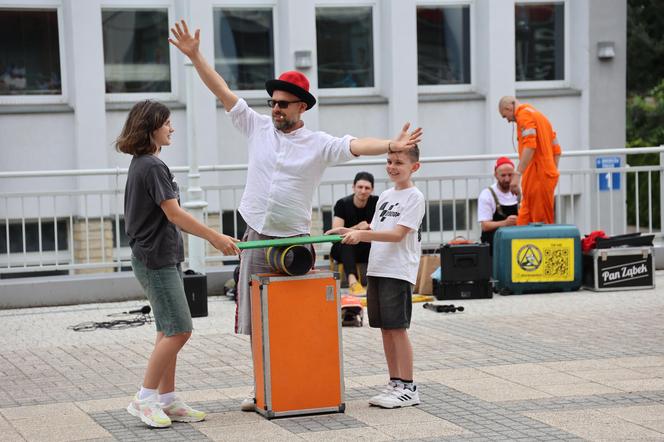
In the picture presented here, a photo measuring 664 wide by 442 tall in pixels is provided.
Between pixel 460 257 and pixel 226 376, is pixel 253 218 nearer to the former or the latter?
pixel 226 376

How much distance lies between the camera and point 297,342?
6.66m

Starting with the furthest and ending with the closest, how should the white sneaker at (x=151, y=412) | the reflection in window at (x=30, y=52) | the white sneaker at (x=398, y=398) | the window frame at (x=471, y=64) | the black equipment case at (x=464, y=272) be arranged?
the window frame at (x=471, y=64)
the reflection in window at (x=30, y=52)
the black equipment case at (x=464, y=272)
the white sneaker at (x=398, y=398)
the white sneaker at (x=151, y=412)

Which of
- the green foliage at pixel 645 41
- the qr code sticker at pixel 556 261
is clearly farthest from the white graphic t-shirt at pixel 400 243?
the green foliage at pixel 645 41

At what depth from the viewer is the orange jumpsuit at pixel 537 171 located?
499 inches

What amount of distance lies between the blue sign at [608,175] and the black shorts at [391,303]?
7381 mm

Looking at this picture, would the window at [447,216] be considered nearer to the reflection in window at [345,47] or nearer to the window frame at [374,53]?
the window frame at [374,53]

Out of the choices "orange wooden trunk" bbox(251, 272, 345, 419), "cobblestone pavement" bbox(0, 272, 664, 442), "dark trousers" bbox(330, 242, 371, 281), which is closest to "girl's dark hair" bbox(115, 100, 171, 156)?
"orange wooden trunk" bbox(251, 272, 345, 419)

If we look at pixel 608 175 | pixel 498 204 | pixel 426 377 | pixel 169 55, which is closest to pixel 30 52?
pixel 169 55

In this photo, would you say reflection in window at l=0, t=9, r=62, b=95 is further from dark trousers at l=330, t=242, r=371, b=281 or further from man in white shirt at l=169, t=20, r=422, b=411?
man in white shirt at l=169, t=20, r=422, b=411

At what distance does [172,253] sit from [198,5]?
31.7 ft

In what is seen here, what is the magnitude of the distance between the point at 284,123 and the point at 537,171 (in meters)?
6.53

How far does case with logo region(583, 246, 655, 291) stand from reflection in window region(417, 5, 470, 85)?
5359mm

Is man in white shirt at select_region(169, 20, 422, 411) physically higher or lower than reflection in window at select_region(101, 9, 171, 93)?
lower

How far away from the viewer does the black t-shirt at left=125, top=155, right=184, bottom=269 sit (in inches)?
254
